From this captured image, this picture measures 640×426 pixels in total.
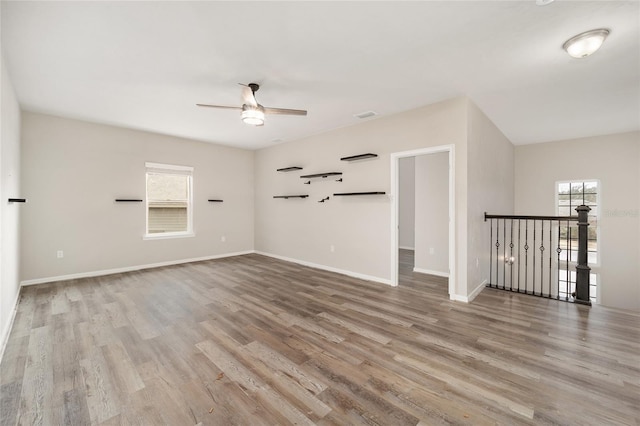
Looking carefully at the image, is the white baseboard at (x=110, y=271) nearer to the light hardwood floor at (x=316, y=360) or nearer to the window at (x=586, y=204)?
the light hardwood floor at (x=316, y=360)

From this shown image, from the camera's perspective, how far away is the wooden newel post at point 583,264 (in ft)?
11.7

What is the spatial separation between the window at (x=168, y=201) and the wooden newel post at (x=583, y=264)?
23.4 feet

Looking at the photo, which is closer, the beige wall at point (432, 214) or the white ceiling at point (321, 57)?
the white ceiling at point (321, 57)

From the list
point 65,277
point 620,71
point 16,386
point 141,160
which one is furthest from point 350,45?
point 65,277

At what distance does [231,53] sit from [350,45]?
3.94 ft

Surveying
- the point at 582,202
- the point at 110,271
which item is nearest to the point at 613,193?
the point at 582,202

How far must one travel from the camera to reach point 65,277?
471cm

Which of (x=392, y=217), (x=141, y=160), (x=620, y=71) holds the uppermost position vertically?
(x=620, y=71)

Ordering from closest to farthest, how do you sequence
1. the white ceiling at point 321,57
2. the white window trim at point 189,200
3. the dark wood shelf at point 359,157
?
the white ceiling at point 321,57
the dark wood shelf at point 359,157
the white window trim at point 189,200

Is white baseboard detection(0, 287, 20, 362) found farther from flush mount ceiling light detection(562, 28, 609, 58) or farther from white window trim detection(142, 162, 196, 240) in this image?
flush mount ceiling light detection(562, 28, 609, 58)

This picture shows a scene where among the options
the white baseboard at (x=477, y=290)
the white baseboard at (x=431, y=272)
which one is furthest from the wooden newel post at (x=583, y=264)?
the white baseboard at (x=431, y=272)

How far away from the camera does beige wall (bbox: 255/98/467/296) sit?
3.82m

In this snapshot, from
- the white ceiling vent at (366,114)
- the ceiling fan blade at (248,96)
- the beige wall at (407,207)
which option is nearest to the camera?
the ceiling fan blade at (248,96)

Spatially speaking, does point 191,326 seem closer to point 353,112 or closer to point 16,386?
point 16,386
